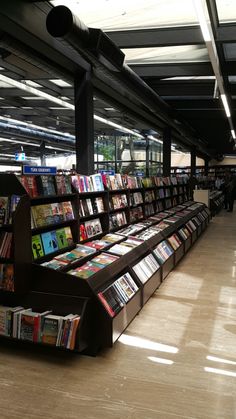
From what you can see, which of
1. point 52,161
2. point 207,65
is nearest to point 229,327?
point 207,65

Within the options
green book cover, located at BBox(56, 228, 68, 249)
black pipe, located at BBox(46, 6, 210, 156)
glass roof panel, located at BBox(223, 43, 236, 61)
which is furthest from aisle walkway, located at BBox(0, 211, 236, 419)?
glass roof panel, located at BBox(223, 43, 236, 61)

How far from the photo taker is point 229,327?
376 cm

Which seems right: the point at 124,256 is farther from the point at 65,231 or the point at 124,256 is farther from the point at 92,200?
the point at 92,200

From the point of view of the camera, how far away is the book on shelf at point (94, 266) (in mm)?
3383

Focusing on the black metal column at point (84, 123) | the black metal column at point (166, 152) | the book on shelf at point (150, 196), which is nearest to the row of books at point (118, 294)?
the black metal column at point (84, 123)

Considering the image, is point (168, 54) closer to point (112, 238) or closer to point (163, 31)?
point (163, 31)

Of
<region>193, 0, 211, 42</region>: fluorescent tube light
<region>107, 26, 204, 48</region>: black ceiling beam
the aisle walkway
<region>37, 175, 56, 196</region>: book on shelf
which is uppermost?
<region>107, 26, 204, 48</region>: black ceiling beam

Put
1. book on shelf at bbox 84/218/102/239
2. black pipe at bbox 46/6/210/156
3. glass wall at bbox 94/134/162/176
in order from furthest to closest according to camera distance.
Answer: glass wall at bbox 94/134/162/176 → book on shelf at bbox 84/218/102/239 → black pipe at bbox 46/6/210/156

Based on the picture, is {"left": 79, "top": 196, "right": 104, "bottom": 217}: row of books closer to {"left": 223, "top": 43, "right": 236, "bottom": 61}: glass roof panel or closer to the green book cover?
the green book cover

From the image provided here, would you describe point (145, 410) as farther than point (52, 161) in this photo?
No

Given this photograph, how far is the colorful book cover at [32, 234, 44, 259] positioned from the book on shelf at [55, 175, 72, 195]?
59cm

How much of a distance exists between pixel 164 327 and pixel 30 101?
25.0 ft

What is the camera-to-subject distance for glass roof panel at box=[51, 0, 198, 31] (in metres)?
3.79

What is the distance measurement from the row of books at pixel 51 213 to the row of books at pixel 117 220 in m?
1.32
